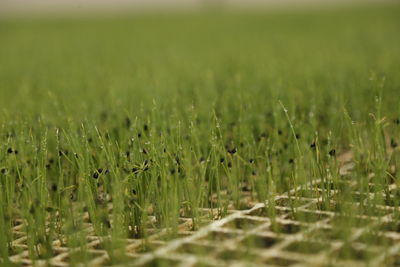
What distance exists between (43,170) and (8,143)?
33 cm

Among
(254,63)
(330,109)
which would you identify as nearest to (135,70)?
(254,63)

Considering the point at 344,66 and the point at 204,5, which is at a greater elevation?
the point at 204,5

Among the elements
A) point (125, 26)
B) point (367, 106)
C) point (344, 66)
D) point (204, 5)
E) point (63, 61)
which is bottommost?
point (367, 106)

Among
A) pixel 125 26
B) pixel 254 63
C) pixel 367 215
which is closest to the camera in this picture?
pixel 367 215

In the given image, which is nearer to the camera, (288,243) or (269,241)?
(288,243)

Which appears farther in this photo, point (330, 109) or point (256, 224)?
point (330, 109)

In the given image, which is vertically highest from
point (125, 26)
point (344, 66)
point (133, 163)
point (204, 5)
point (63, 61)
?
point (204, 5)

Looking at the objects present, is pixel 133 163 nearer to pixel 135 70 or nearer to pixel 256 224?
pixel 256 224

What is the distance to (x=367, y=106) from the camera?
11.4 ft

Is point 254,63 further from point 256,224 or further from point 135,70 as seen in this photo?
point 256,224

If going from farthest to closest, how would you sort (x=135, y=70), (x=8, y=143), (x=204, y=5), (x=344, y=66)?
(x=204, y=5) → (x=135, y=70) → (x=344, y=66) → (x=8, y=143)

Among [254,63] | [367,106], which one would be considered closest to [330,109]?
[367,106]

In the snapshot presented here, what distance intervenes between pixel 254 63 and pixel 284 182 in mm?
2782

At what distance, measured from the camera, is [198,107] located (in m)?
3.77
